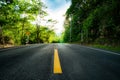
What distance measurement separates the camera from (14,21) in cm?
2228

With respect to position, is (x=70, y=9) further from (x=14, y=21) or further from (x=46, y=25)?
(x=46, y=25)

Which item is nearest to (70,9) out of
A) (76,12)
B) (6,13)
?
(76,12)

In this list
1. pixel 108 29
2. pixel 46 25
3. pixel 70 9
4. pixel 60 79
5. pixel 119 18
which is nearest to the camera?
pixel 60 79

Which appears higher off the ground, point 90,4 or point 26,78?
point 90,4

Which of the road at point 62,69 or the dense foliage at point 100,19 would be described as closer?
the road at point 62,69

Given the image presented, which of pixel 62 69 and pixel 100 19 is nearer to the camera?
pixel 62 69

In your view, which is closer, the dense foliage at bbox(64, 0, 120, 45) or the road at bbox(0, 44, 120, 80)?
the road at bbox(0, 44, 120, 80)

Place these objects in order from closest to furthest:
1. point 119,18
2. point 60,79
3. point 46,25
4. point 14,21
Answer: point 60,79 < point 119,18 < point 14,21 < point 46,25

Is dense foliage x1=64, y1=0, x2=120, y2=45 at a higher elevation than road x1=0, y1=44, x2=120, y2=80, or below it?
higher

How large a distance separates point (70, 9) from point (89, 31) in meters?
6.85

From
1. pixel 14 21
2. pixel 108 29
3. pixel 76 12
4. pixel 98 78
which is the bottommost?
pixel 98 78

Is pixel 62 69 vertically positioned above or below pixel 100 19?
below

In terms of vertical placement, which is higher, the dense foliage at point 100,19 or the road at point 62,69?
the dense foliage at point 100,19

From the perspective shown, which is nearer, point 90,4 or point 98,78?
point 98,78
